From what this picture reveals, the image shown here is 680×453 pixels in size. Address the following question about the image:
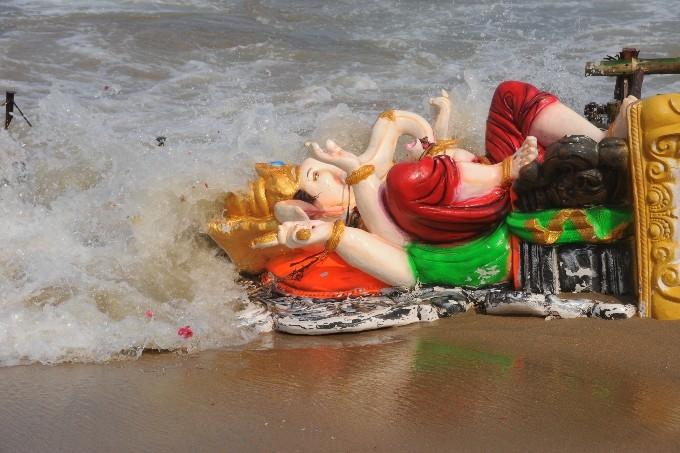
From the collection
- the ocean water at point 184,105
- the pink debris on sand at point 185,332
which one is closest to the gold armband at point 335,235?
the ocean water at point 184,105

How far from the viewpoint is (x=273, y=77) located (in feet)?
30.9

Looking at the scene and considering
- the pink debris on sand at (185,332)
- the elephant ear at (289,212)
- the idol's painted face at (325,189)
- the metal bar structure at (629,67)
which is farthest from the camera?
the metal bar structure at (629,67)

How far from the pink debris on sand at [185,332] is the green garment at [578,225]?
145cm

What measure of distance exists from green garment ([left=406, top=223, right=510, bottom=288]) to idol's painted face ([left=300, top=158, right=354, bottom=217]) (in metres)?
0.46

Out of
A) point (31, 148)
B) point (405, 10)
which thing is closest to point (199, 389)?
point (31, 148)

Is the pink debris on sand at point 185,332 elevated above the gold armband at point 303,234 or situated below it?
below

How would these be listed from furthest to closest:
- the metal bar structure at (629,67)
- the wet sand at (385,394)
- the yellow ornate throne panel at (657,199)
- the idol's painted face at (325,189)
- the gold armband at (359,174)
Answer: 1. the metal bar structure at (629,67)
2. the idol's painted face at (325,189)
3. the gold armband at (359,174)
4. the yellow ornate throne panel at (657,199)
5. the wet sand at (385,394)

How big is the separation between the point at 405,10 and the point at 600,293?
30.7 feet

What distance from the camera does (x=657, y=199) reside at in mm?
3486

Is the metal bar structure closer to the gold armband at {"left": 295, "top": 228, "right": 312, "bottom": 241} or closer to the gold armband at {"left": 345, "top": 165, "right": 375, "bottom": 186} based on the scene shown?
the gold armband at {"left": 345, "top": 165, "right": 375, "bottom": 186}

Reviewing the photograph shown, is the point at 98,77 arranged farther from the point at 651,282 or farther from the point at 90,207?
the point at 651,282

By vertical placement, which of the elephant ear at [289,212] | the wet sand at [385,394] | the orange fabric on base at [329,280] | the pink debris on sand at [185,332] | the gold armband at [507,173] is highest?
the gold armband at [507,173]

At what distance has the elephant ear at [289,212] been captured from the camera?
404cm

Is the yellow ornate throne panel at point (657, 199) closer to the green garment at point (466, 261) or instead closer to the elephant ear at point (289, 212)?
the green garment at point (466, 261)
